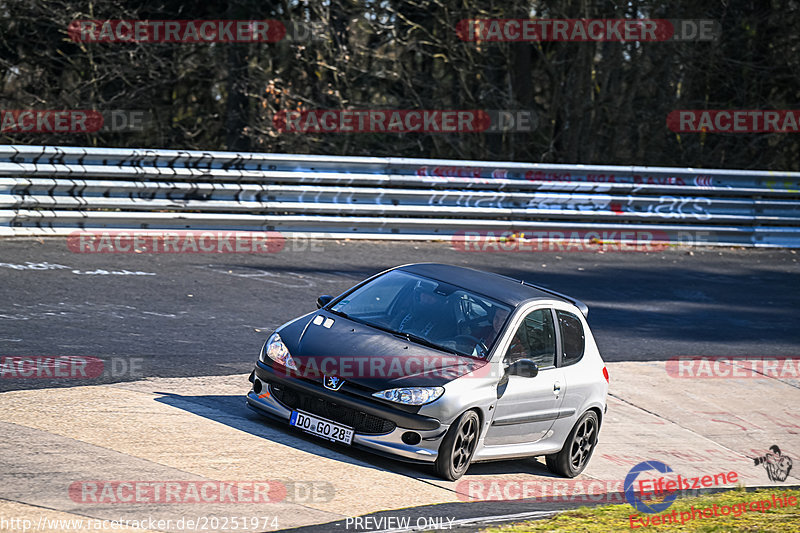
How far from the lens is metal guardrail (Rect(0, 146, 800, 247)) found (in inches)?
571

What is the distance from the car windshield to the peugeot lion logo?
0.76 metres

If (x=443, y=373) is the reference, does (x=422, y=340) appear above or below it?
above

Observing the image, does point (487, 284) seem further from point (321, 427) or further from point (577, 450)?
point (321, 427)

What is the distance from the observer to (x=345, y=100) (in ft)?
72.7

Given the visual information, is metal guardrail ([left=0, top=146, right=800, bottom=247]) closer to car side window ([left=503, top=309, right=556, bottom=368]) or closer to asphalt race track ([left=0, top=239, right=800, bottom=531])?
asphalt race track ([left=0, top=239, right=800, bottom=531])

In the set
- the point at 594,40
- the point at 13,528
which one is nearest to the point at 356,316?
the point at 13,528

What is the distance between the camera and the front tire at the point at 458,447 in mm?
7531

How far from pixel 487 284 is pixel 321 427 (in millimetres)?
2047

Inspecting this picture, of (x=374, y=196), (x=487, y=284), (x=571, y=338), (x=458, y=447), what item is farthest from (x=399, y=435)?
(x=374, y=196)

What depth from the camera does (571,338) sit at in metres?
8.87

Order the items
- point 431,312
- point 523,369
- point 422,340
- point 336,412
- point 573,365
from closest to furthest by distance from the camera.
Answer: point 336,412 → point 523,369 → point 422,340 → point 431,312 → point 573,365

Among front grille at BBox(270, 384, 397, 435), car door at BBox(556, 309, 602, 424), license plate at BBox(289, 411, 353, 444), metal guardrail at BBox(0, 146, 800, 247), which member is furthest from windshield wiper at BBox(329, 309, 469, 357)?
metal guardrail at BBox(0, 146, 800, 247)

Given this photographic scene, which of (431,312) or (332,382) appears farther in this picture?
(431,312)

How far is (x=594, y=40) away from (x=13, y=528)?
63.4ft
